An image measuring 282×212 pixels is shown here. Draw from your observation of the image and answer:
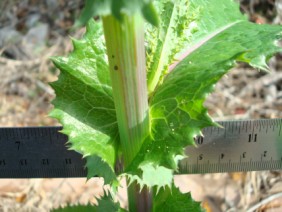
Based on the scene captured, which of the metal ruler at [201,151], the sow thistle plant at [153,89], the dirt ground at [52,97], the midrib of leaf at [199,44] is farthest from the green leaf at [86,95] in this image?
the dirt ground at [52,97]

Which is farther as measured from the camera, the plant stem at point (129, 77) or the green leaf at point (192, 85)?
the green leaf at point (192, 85)

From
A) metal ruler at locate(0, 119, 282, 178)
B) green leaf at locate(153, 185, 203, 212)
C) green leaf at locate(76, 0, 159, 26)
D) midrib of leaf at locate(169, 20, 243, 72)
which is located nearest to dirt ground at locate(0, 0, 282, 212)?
metal ruler at locate(0, 119, 282, 178)

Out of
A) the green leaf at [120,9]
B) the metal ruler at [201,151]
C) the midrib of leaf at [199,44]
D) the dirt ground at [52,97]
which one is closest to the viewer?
the green leaf at [120,9]

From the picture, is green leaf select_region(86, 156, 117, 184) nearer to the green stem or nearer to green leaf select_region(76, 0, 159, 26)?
the green stem

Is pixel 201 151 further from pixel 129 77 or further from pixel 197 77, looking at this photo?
pixel 129 77

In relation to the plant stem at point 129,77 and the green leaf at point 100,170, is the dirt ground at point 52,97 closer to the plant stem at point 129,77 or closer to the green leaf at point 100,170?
the green leaf at point 100,170

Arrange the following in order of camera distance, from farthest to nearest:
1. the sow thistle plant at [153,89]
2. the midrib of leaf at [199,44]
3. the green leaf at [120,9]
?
the midrib of leaf at [199,44], the sow thistle plant at [153,89], the green leaf at [120,9]

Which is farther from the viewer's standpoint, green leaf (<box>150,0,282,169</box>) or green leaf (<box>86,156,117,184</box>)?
green leaf (<box>86,156,117,184</box>)
